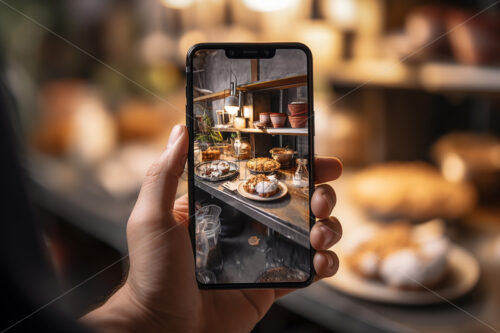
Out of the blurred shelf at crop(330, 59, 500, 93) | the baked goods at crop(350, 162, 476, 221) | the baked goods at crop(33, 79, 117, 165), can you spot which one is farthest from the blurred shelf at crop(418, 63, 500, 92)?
the baked goods at crop(33, 79, 117, 165)

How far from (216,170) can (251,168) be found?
30mm

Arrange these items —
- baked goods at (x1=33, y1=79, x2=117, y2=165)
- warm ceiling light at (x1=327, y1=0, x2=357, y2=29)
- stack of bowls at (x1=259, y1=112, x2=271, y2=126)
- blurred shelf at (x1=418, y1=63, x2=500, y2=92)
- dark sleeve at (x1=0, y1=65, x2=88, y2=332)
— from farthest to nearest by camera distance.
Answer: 1. baked goods at (x1=33, y1=79, x2=117, y2=165)
2. warm ceiling light at (x1=327, y1=0, x2=357, y2=29)
3. blurred shelf at (x1=418, y1=63, x2=500, y2=92)
4. stack of bowls at (x1=259, y1=112, x2=271, y2=126)
5. dark sleeve at (x1=0, y1=65, x2=88, y2=332)

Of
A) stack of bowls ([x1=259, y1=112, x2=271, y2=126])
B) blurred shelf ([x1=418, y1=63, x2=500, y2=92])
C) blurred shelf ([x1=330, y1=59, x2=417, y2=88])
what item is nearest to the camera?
stack of bowls ([x1=259, y1=112, x2=271, y2=126])

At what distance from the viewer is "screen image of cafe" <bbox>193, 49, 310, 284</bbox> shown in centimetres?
26

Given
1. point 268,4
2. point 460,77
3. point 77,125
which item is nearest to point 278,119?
point 460,77

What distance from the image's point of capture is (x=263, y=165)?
27cm

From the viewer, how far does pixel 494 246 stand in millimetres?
650

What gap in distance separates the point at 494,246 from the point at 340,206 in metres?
0.28

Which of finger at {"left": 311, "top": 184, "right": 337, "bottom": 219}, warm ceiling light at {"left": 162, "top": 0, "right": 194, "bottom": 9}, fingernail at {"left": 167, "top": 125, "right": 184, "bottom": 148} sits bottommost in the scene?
finger at {"left": 311, "top": 184, "right": 337, "bottom": 219}

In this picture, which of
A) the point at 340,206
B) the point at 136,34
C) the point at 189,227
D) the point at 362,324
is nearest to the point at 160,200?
the point at 189,227

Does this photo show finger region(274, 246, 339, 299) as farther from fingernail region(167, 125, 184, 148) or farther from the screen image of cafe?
fingernail region(167, 125, 184, 148)

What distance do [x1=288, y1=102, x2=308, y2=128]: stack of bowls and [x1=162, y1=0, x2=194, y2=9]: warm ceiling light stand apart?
66 centimetres

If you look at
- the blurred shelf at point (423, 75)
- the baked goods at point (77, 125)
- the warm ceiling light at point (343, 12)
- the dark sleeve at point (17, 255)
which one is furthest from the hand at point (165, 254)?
the baked goods at point (77, 125)

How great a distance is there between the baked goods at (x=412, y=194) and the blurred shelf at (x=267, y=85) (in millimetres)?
499
